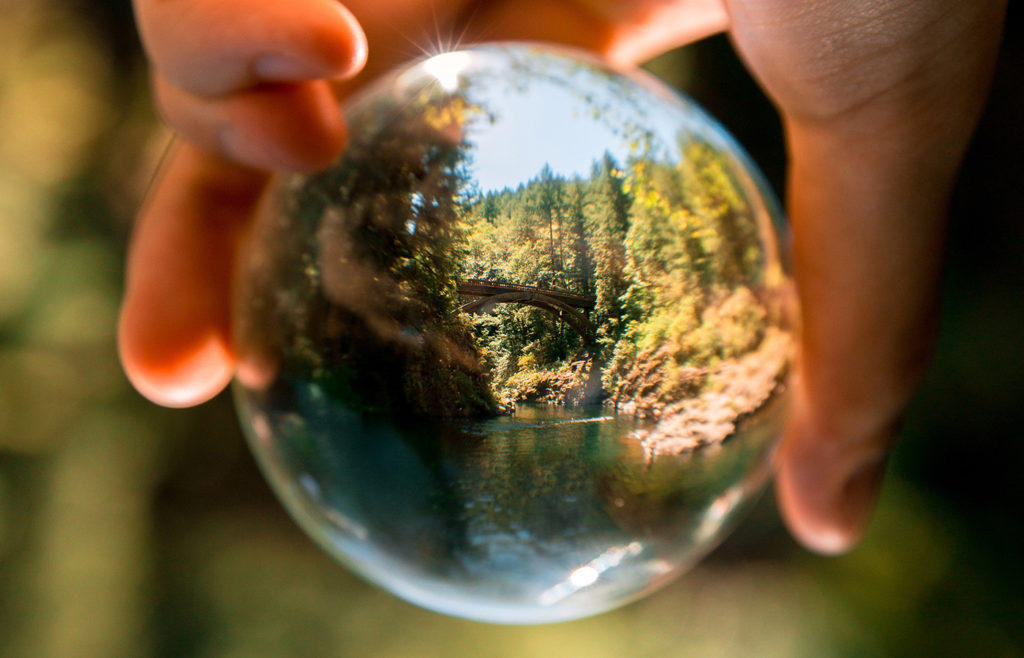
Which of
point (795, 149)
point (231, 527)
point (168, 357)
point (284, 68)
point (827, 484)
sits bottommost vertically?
point (231, 527)

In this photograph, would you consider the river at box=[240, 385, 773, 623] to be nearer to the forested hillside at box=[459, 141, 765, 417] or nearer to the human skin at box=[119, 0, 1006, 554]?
the forested hillside at box=[459, 141, 765, 417]

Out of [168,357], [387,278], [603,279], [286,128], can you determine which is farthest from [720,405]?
[168,357]

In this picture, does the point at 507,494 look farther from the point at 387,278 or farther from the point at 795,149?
the point at 795,149

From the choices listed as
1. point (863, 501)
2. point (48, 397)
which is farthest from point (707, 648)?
point (48, 397)

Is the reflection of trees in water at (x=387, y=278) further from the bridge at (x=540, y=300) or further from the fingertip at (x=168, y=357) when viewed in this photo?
the fingertip at (x=168, y=357)

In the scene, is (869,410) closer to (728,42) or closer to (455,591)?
(455,591)
